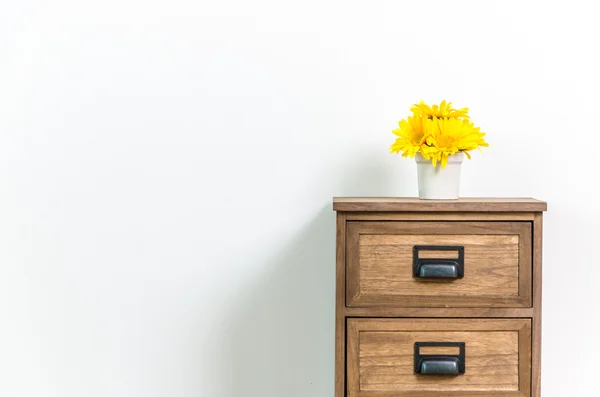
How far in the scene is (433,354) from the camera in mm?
1542

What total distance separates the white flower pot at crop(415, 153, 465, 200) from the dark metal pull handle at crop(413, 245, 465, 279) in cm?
16

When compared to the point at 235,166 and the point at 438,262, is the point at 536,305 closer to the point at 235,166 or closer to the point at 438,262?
the point at 438,262

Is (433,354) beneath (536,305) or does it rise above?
beneath

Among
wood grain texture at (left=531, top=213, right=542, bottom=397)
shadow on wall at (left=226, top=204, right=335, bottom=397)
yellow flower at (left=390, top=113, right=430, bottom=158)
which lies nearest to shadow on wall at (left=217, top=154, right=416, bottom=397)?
shadow on wall at (left=226, top=204, right=335, bottom=397)

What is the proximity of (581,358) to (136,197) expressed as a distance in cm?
135

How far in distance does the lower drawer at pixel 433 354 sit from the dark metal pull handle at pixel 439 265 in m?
0.11

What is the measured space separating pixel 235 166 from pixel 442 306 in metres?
0.73

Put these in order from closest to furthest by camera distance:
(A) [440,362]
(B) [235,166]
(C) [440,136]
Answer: (A) [440,362]
(C) [440,136]
(B) [235,166]

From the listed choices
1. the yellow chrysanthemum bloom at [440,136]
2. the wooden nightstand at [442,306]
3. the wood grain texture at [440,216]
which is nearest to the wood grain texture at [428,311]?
the wooden nightstand at [442,306]

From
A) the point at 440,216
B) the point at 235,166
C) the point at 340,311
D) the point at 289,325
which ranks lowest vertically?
the point at 289,325

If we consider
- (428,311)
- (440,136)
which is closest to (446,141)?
(440,136)

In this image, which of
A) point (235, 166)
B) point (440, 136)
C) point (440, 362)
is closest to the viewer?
point (440, 362)

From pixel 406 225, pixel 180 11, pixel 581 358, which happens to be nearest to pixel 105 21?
pixel 180 11

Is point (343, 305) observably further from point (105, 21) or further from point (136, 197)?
point (105, 21)
